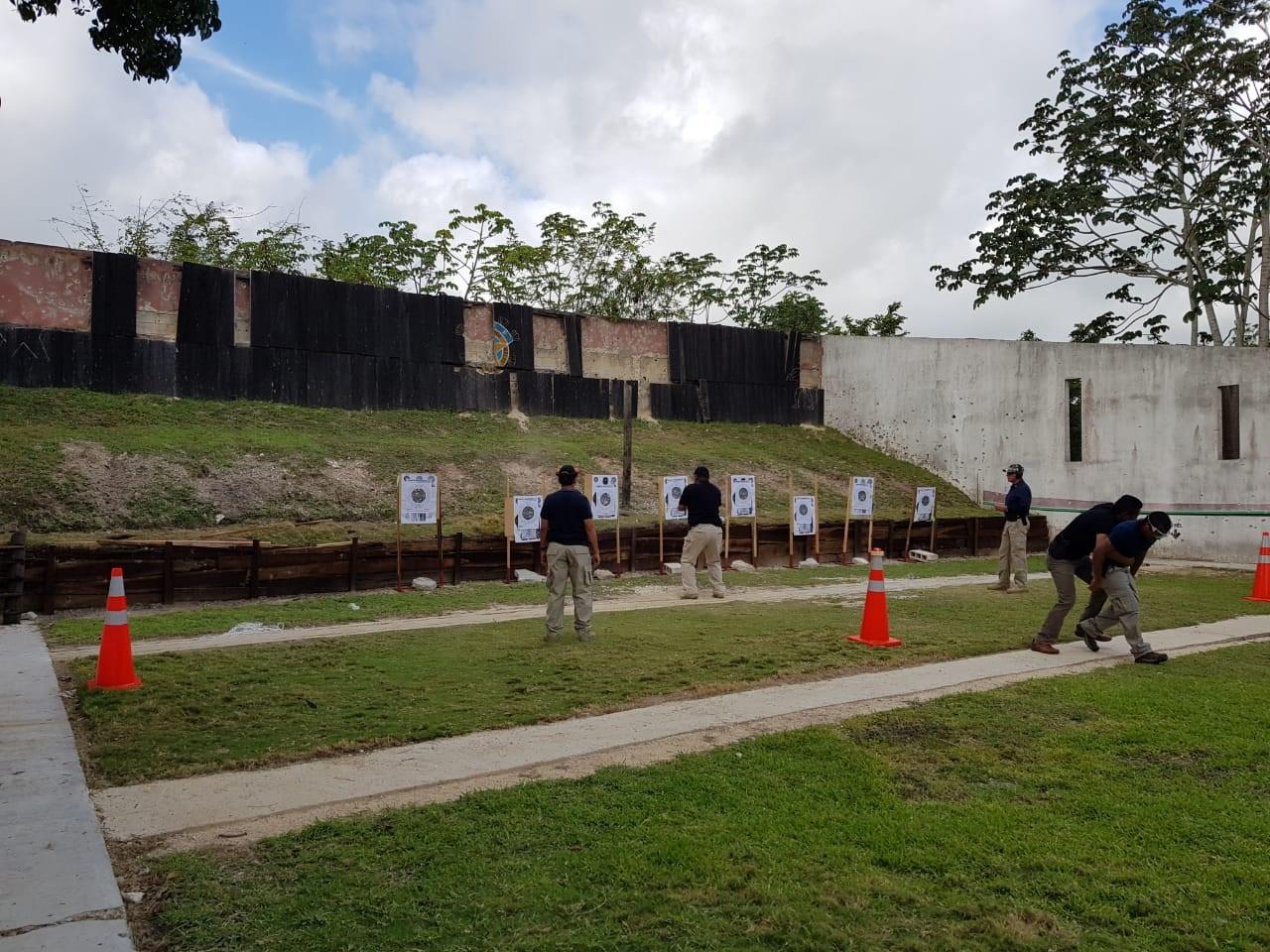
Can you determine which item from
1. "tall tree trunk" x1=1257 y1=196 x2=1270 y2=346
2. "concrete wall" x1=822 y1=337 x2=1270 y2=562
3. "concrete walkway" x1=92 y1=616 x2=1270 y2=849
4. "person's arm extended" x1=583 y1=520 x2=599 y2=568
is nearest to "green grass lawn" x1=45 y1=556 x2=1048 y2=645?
"person's arm extended" x1=583 y1=520 x2=599 y2=568

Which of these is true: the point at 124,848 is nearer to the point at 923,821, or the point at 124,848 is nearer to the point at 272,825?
the point at 272,825

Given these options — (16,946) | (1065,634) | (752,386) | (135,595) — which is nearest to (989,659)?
(1065,634)

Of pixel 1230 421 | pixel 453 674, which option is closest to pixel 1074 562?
pixel 453 674

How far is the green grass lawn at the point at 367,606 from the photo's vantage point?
1091cm

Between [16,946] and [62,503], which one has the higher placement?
[62,503]

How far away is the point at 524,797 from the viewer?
4918 mm

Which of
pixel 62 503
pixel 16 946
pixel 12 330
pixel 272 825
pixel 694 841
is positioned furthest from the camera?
pixel 12 330

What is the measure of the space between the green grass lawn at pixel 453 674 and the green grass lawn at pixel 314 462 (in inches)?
331

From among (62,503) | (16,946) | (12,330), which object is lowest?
(16,946)

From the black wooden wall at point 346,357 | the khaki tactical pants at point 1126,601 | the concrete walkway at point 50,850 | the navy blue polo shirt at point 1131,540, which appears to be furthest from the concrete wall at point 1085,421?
the concrete walkway at point 50,850

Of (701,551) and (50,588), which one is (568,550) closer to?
(701,551)

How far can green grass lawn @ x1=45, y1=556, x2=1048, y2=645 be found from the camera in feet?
35.8

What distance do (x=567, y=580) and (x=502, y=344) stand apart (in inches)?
772

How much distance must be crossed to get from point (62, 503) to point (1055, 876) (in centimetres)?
1777
